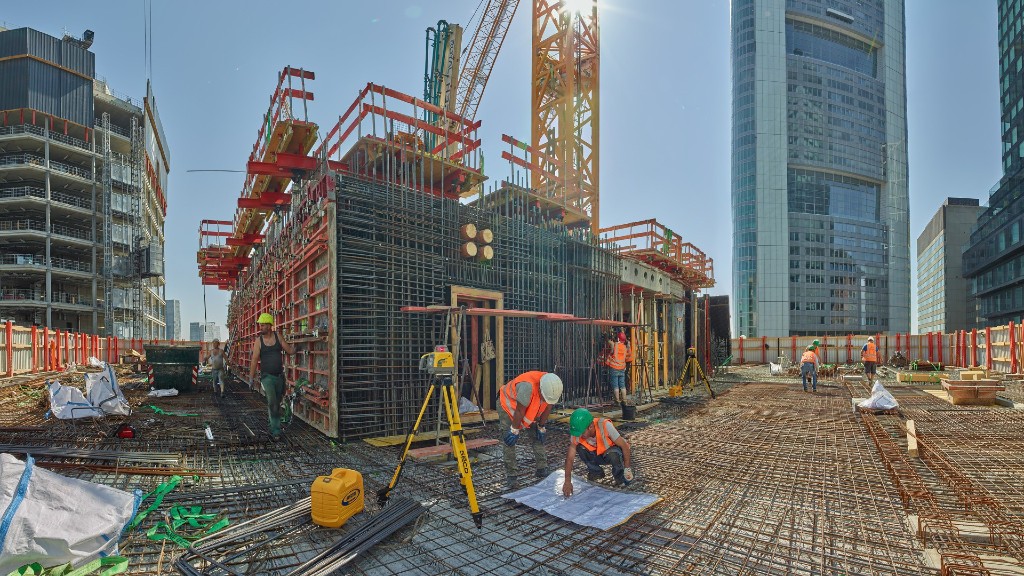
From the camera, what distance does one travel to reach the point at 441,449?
6.82 metres

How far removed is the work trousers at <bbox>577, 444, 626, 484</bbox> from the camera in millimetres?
5672

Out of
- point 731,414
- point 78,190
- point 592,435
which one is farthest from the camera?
point 78,190

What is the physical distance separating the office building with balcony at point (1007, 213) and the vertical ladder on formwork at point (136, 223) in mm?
81186

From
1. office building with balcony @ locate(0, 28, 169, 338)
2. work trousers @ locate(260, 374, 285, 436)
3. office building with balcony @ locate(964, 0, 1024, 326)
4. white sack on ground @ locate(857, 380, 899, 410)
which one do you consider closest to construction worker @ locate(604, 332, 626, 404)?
white sack on ground @ locate(857, 380, 899, 410)

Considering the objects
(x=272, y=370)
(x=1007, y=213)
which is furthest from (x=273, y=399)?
(x=1007, y=213)

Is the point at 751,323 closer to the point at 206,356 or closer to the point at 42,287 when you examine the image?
the point at 206,356

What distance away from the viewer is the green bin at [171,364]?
15.1 metres

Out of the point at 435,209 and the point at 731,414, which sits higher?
the point at 435,209

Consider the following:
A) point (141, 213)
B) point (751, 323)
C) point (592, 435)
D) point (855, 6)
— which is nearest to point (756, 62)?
point (855, 6)

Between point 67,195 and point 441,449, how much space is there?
184ft

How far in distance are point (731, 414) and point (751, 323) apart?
257 ft

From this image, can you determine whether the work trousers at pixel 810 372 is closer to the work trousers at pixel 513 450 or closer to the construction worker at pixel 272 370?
the work trousers at pixel 513 450

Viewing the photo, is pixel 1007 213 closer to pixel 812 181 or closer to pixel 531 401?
pixel 812 181

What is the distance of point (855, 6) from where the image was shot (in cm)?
8738
